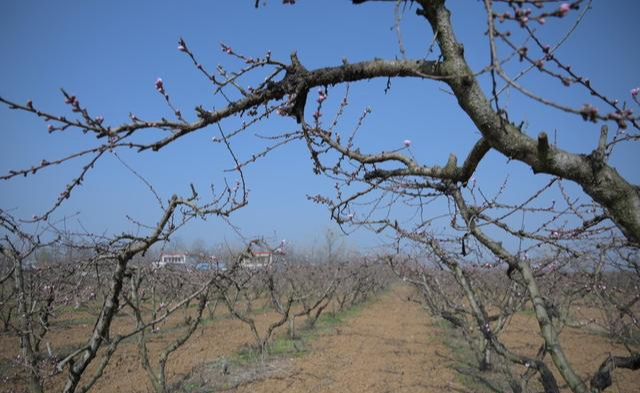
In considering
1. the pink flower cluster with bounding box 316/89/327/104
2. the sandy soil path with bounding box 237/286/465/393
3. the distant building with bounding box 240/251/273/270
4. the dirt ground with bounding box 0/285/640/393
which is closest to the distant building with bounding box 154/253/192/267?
the distant building with bounding box 240/251/273/270

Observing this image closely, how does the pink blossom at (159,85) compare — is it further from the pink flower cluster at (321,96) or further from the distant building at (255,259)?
the distant building at (255,259)

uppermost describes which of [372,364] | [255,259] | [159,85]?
[159,85]

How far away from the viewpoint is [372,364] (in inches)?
305

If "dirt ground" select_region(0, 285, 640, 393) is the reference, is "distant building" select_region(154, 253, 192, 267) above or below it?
above

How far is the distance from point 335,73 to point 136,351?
391 inches

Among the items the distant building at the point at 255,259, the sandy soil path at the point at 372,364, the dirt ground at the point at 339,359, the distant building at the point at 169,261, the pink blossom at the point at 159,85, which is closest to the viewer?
the pink blossom at the point at 159,85

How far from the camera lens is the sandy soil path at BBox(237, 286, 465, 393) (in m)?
6.39

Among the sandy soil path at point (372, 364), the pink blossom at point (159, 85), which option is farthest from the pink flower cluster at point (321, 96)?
the sandy soil path at point (372, 364)

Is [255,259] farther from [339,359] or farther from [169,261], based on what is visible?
[169,261]

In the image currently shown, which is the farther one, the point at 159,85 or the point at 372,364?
the point at 372,364

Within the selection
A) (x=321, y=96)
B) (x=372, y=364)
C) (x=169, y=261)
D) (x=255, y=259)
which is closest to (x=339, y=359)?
(x=372, y=364)

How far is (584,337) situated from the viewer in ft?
36.8

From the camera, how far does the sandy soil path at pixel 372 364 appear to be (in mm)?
6391

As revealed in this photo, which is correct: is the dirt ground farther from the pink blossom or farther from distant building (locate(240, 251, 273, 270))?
the pink blossom
